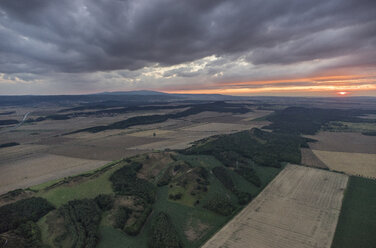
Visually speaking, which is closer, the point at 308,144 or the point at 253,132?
the point at 308,144

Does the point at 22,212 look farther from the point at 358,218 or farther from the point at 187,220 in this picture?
the point at 358,218

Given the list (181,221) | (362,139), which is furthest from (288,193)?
(362,139)

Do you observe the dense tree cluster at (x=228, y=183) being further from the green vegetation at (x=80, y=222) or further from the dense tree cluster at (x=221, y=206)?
the green vegetation at (x=80, y=222)

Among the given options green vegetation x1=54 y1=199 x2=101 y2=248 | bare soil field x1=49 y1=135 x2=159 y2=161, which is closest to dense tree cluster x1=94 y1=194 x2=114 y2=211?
green vegetation x1=54 y1=199 x2=101 y2=248

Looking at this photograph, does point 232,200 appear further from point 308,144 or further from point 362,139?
point 362,139

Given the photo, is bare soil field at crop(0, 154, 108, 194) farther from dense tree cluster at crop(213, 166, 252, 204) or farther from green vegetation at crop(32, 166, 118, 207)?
dense tree cluster at crop(213, 166, 252, 204)

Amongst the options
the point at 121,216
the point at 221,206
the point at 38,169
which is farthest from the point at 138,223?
the point at 38,169

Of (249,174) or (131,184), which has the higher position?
(131,184)
